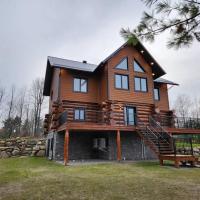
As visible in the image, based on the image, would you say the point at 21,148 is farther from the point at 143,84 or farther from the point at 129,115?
the point at 143,84

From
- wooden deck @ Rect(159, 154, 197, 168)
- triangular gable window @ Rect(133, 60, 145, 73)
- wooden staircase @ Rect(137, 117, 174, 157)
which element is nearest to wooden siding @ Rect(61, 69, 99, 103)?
triangular gable window @ Rect(133, 60, 145, 73)

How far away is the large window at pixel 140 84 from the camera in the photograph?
50.1 ft

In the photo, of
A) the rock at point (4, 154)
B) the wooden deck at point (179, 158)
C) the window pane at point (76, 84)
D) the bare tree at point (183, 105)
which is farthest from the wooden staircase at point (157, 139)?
the bare tree at point (183, 105)

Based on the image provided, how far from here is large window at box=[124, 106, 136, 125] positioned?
14656mm

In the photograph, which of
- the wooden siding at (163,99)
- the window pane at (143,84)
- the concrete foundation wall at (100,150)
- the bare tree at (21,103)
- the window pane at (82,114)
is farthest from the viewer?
the bare tree at (21,103)

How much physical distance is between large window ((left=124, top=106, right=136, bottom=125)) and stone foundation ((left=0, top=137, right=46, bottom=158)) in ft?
28.5

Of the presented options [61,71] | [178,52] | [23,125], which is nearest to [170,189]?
[178,52]

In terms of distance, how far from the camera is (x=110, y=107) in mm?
13836

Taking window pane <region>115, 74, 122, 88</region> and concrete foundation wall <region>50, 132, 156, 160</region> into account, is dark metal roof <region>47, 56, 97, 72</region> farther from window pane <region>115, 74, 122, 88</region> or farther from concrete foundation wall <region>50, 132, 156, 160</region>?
concrete foundation wall <region>50, 132, 156, 160</region>

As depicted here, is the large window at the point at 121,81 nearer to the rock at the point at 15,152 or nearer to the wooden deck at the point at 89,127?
the wooden deck at the point at 89,127

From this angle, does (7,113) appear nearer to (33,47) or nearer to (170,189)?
(33,47)

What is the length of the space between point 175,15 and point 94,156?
40.3ft

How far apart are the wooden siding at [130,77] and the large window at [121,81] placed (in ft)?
0.89

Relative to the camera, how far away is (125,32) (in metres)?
4.30
